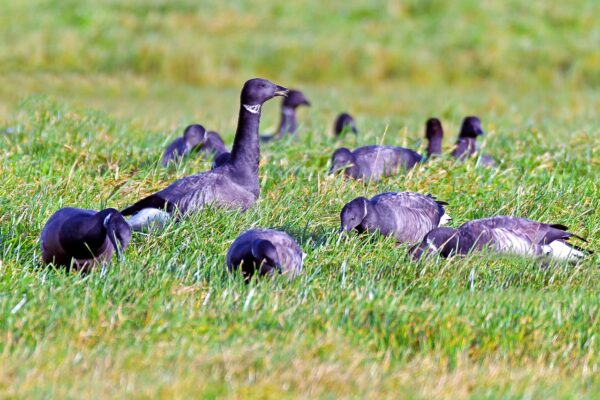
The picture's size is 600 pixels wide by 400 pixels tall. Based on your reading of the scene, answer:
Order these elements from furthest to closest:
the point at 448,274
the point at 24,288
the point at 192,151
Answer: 1. the point at 192,151
2. the point at 448,274
3. the point at 24,288

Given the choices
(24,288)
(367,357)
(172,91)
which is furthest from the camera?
(172,91)

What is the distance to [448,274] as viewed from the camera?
607 centimetres

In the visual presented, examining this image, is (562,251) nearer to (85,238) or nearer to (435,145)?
(85,238)

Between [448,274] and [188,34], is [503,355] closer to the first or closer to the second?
[448,274]


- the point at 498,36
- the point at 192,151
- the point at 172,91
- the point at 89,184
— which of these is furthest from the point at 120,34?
the point at 89,184

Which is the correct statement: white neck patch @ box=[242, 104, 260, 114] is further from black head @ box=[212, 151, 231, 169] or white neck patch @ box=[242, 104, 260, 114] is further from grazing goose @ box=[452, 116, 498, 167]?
grazing goose @ box=[452, 116, 498, 167]

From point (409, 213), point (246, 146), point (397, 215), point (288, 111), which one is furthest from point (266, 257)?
point (288, 111)

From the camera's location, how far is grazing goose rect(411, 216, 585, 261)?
6590 millimetres

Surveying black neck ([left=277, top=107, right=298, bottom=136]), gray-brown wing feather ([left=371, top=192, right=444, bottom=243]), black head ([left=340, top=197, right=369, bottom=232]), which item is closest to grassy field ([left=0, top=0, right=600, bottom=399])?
black head ([left=340, top=197, right=369, bottom=232])

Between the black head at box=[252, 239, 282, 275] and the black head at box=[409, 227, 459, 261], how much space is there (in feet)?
3.60

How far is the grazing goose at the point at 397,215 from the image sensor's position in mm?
6832

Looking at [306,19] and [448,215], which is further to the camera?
[306,19]

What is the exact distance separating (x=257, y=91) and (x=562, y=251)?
278 cm

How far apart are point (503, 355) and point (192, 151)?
16.2ft
